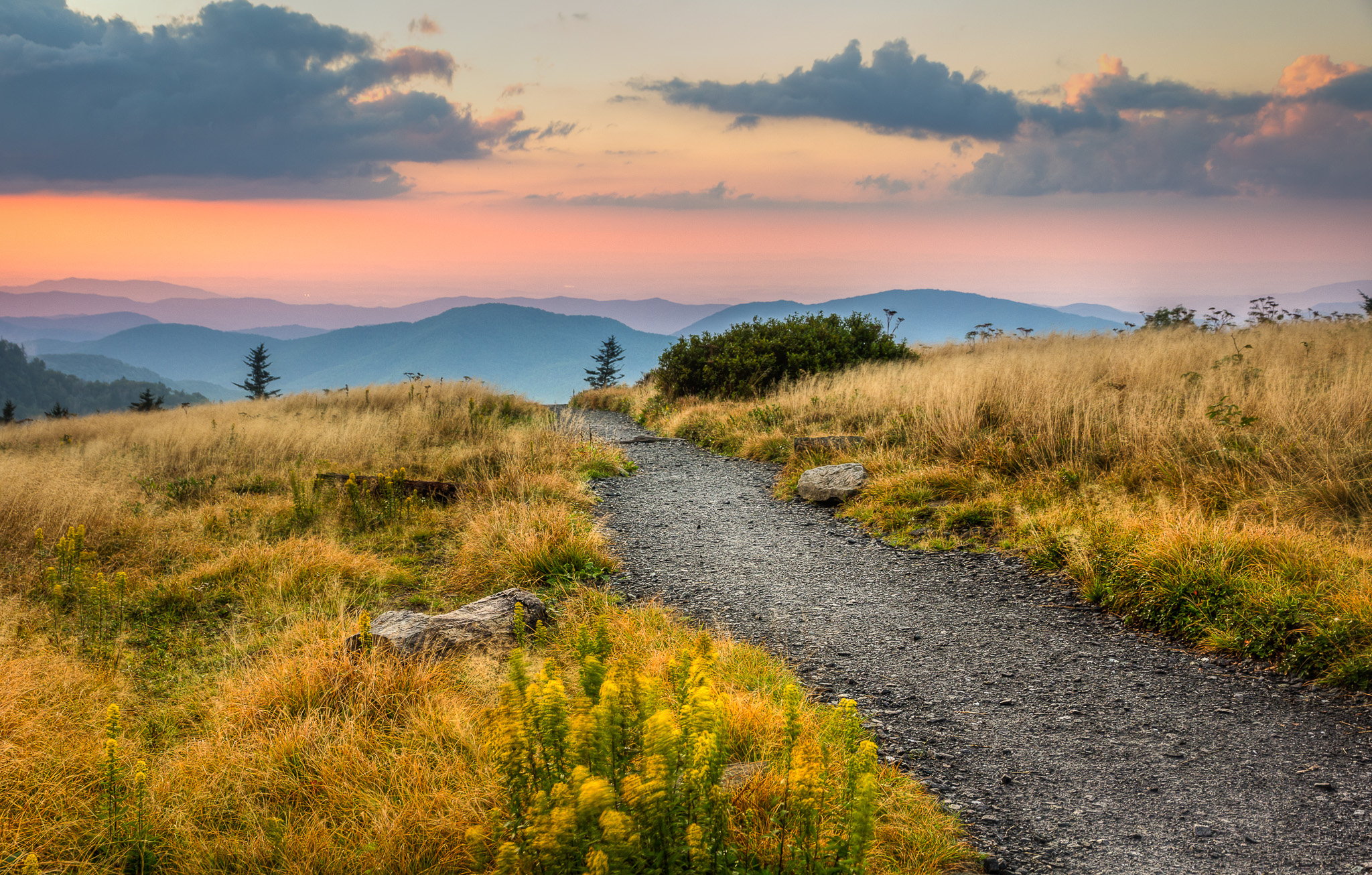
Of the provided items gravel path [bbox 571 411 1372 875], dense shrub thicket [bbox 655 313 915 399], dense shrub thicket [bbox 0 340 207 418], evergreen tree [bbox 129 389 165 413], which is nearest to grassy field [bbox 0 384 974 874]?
gravel path [bbox 571 411 1372 875]

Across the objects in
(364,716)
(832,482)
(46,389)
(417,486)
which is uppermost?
(832,482)

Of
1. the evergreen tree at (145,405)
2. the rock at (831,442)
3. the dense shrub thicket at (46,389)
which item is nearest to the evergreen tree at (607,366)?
the evergreen tree at (145,405)

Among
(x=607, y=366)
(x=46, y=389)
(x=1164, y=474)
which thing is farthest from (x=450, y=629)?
(x=46, y=389)

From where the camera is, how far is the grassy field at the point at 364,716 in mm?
1824

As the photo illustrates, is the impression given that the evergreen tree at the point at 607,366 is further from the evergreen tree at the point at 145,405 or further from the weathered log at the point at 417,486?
the weathered log at the point at 417,486

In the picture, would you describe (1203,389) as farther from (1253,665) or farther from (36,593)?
(36,593)

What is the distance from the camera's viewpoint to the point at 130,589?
5.47 metres

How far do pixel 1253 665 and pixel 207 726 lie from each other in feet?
18.0

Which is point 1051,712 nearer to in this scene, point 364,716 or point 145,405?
point 364,716

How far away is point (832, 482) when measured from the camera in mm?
8180

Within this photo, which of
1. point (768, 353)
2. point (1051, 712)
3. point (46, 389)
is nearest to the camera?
point (1051, 712)

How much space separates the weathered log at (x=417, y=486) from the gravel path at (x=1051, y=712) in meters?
3.31

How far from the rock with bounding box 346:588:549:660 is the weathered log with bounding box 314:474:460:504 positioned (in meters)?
4.04

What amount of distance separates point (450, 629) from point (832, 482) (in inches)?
203
